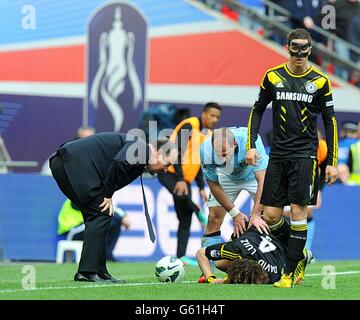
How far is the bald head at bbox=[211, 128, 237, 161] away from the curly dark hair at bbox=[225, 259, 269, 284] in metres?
1.41

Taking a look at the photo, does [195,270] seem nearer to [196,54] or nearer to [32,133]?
[32,133]

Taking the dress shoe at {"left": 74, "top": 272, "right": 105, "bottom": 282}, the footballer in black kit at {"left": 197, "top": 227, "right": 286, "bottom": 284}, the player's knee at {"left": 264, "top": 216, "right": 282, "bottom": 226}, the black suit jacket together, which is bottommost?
the dress shoe at {"left": 74, "top": 272, "right": 105, "bottom": 282}

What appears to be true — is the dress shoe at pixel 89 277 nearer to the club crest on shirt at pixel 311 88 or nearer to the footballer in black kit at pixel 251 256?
the footballer in black kit at pixel 251 256

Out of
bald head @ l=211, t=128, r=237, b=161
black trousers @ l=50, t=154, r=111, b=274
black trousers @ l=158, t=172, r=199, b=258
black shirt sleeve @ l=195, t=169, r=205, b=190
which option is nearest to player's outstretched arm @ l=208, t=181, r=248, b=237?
bald head @ l=211, t=128, r=237, b=161

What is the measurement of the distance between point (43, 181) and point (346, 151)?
222 inches

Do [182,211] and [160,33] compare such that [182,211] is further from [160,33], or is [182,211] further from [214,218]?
[160,33]

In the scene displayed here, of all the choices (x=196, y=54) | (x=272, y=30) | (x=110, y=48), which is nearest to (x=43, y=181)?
(x=110, y=48)

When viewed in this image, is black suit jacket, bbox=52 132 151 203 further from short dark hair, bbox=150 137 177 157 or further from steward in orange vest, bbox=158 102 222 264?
steward in orange vest, bbox=158 102 222 264

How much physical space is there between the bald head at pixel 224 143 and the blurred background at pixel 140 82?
567 cm

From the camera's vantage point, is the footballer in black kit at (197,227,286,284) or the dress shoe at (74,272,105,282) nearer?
the footballer in black kit at (197,227,286,284)

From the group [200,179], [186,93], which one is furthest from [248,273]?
[186,93]

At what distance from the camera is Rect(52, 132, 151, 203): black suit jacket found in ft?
34.2

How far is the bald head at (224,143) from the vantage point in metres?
11.0

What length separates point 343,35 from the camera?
21656 mm
